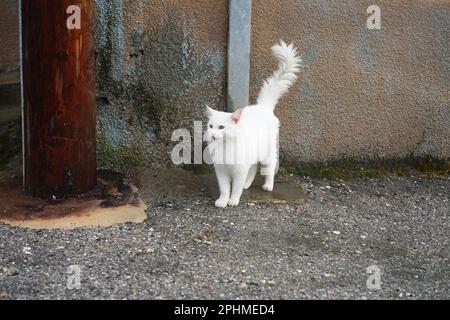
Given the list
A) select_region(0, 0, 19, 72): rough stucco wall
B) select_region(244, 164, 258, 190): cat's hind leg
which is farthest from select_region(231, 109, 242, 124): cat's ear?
select_region(0, 0, 19, 72): rough stucco wall

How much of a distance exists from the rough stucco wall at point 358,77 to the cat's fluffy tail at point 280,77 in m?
0.34

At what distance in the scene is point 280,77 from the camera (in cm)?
511

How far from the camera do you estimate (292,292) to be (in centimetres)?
361

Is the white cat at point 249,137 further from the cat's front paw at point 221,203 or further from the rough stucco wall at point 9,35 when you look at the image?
the rough stucco wall at point 9,35

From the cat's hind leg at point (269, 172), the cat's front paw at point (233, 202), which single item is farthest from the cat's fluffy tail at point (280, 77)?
the cat's front paw at point (233, 202)

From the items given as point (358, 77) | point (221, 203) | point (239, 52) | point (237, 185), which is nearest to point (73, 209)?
point (221, 203)

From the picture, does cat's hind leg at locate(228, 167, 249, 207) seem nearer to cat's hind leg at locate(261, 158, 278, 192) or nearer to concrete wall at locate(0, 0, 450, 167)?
cat's hind leg at locate(261, 158, 278, 192)

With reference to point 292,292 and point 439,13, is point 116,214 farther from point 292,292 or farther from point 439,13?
point 439,13

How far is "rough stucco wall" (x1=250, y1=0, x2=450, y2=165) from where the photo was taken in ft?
17.8

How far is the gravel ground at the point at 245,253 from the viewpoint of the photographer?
11.9 feet

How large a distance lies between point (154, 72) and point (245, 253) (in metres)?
1.87

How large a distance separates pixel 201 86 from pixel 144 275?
208 cm

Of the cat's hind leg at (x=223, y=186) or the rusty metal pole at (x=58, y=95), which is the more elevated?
the rusty metal pole at (x=58, y=95)
